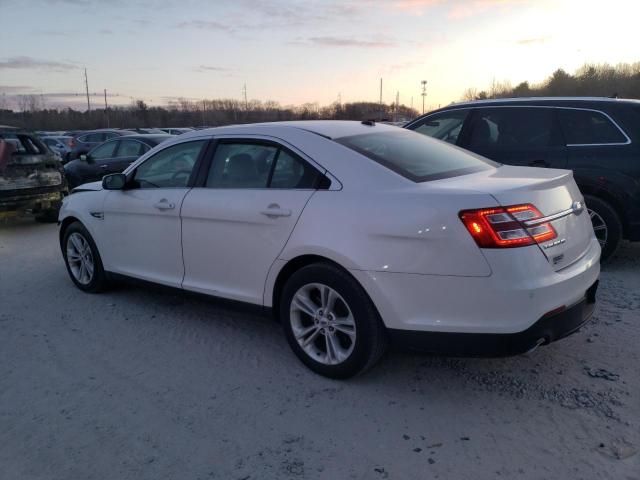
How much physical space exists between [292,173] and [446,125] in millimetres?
3538

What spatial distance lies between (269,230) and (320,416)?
1250 mm

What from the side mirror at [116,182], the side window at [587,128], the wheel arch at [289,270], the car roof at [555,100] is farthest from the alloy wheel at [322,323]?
the car roof at [555,100]

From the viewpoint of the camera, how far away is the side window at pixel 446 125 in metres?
6.54

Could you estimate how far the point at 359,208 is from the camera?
3270 millimetres

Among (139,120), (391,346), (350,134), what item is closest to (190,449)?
(391,346)

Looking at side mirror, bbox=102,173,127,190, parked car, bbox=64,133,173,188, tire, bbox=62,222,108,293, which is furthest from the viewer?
parked car, bbox=64,133,173,188

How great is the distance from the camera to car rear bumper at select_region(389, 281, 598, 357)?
117 inches

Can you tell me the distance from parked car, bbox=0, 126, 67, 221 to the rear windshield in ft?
22.6

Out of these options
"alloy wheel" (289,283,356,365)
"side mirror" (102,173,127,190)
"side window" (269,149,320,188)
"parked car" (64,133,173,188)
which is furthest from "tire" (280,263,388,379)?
"parked car" (64,133,173,188)

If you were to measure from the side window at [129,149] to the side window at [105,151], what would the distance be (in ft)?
0.91

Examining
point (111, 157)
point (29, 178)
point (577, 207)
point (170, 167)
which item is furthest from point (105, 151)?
point (577, 207)

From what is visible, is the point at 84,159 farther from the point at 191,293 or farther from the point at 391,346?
the point at 391,346

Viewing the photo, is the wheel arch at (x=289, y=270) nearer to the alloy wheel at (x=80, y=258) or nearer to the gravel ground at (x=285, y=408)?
the gravel ground at (x=285, y=408)

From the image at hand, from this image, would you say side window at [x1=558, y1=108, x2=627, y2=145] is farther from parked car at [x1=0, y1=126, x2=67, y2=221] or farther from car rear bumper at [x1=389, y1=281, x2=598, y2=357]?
parked car at [x1=0, y1=126, x2=67, y2=221]
